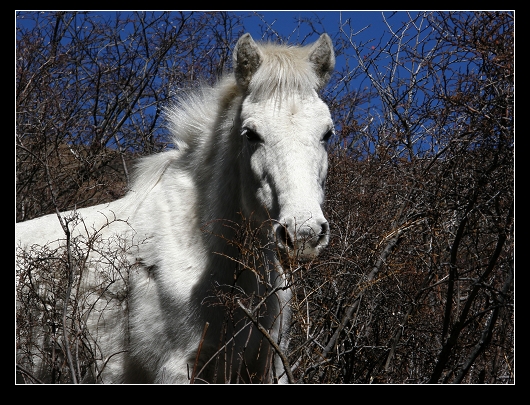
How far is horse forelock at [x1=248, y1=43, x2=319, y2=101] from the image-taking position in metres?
4.52

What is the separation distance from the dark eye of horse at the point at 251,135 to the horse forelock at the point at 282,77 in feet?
0.88

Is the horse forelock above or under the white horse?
above

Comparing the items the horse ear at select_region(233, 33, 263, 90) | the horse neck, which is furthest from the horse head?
the horse neck

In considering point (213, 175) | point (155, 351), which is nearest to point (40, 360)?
point (155, 351)

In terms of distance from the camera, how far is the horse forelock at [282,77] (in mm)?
4523

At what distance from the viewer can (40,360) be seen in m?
5.09

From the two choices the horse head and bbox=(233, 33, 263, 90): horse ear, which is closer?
the horse head

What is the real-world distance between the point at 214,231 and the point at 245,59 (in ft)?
4.04

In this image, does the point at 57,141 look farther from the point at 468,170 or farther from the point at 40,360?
the point at 468,170

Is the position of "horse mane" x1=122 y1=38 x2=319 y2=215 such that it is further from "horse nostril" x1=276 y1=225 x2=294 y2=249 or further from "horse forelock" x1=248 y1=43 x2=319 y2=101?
"horse nostril" x1=276 y1=225 x2=294 y2=249

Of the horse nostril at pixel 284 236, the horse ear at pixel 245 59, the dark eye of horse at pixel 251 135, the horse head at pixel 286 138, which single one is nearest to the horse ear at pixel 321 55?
the horse head at pixel 286 138

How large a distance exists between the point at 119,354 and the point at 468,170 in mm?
2760

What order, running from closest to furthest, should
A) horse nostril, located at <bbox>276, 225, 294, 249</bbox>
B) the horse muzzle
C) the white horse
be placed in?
1. the horse muzzle
2. horse nostril, located at <bbox>276, 225, 294, 249</bbox>
3. the white horse

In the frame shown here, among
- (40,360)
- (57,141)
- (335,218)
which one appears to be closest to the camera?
(40,360)
